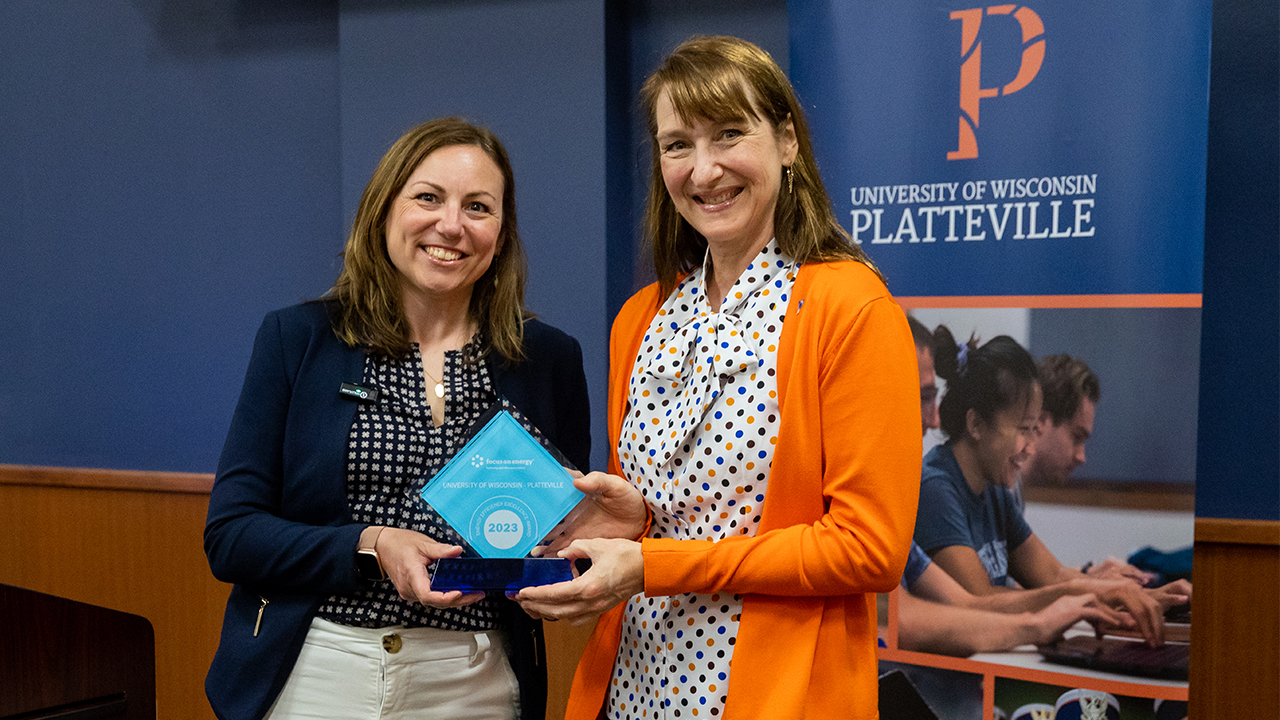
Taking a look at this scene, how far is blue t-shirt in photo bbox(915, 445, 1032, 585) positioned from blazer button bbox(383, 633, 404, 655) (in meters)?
1.49

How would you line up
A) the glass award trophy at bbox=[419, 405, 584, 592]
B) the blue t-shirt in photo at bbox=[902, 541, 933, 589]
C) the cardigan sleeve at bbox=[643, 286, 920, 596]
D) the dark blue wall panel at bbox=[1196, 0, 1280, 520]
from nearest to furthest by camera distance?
the cardigan sleeve at bbox=[643, 286, 920, 596] → the glass award trophy at bbox=[419, 405, 584, 592] → the blue t-shirt in photo at bbox=[902, 541, 933, 589] → the dark blue wall panel at bbox=[1196, 0, 1280, 520]

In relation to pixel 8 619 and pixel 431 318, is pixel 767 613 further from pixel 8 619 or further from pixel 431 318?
pixel 8 619

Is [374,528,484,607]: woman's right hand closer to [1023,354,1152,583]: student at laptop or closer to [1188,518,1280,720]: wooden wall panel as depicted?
[1023,354,1152,583]: student at laptop

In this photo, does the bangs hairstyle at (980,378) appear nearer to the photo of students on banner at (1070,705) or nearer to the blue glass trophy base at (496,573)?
the photo of students on banner at (1070,705)

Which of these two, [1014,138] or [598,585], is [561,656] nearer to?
[598,585]

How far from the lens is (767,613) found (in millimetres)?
1266

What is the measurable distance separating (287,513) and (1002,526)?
1801mm

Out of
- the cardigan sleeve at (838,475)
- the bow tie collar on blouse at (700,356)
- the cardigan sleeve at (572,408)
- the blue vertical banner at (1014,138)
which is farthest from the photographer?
the blue vertical banner at (1014,138)

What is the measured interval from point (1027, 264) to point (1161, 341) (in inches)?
14.8

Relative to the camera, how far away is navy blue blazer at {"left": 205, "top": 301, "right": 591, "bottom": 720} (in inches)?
57.9

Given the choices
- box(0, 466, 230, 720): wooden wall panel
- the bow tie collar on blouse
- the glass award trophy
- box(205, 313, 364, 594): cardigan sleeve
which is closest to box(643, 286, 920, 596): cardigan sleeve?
the bow tie collar on blouse

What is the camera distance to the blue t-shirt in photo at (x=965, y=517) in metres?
2.42

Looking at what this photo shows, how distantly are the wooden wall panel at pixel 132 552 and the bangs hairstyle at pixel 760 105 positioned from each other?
311 centimetres

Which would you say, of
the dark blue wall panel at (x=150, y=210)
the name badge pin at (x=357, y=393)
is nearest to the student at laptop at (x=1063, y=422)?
the name badge pin at (x=357, y=393)
